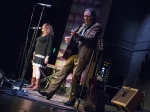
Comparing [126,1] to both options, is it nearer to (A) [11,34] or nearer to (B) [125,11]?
(B) [125,11]

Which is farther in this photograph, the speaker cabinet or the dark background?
the dark background

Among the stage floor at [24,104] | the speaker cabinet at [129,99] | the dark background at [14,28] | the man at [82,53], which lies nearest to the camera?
the stage floor at [24,104]

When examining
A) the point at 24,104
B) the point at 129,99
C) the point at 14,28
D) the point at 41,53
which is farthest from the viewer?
the point at 14,28

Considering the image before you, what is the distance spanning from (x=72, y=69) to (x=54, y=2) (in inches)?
162

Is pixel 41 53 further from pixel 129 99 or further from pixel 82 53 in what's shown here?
pixel 129 99

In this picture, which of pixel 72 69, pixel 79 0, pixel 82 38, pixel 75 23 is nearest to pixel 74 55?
pixel 72 69

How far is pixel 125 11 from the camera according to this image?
7.28m

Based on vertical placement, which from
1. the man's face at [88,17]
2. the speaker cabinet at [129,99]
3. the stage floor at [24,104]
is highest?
the man's face at [88,17]

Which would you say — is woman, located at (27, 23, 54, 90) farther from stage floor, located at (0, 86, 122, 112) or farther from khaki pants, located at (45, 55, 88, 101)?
stage floor, located at (0, 86, 122, 112)

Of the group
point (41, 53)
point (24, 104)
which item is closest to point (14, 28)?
point (41, 53)

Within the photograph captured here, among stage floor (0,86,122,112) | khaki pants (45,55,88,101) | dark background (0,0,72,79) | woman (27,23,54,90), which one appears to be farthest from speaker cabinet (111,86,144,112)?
dark background (0,0,72,79)

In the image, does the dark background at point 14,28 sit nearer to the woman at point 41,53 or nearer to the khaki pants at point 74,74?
the woman at point 41,53

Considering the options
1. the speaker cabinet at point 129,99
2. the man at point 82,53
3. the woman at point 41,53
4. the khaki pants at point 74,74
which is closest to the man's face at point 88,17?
the man at point 82,53

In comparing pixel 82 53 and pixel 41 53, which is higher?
pixel 82 53
